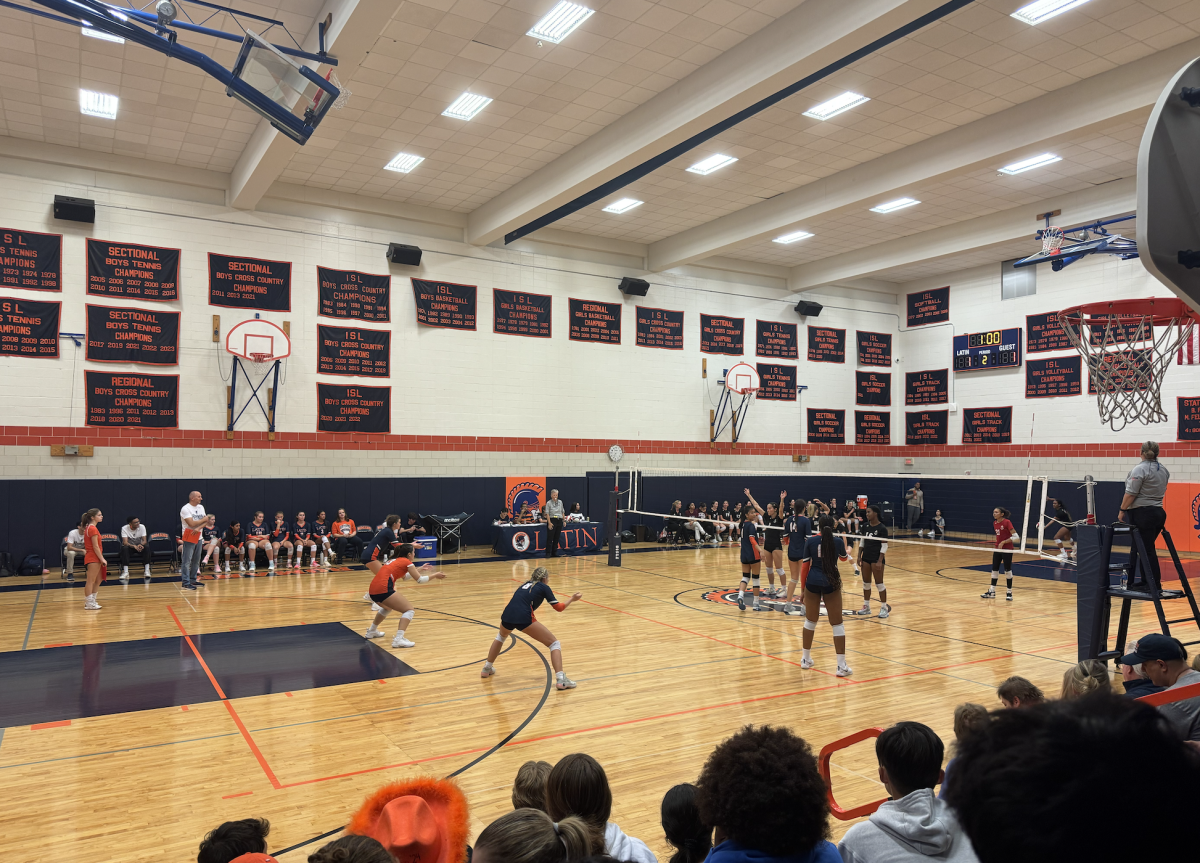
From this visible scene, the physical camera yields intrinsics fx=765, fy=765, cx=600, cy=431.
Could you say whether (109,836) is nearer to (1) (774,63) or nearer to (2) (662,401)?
(1) (774,63)

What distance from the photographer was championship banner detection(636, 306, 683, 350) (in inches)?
931

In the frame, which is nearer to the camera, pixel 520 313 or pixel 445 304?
pixel 445 304

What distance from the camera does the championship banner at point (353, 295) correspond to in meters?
19.0

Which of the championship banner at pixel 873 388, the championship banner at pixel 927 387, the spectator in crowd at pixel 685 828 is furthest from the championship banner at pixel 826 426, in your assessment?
the spectator in crowd at pixel 685 828

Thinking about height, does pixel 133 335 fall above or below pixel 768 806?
above

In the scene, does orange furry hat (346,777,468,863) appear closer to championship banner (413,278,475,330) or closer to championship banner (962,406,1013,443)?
championship banner (413,278,475,330)

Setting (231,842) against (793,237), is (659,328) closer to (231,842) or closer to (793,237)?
(793,237)

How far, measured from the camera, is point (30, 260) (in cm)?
1598

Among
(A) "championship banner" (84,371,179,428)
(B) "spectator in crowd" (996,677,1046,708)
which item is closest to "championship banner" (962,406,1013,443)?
(B) "spectator in crowd" (996,677,1046,708)

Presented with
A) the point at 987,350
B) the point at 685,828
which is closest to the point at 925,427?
the point at 987,350

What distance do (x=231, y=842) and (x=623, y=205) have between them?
18.6 meters

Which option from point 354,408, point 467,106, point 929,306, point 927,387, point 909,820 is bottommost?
point 909,820

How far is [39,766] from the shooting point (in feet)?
21.4

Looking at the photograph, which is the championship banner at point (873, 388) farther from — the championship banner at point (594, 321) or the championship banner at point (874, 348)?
the championship banner at point (594, 321)
